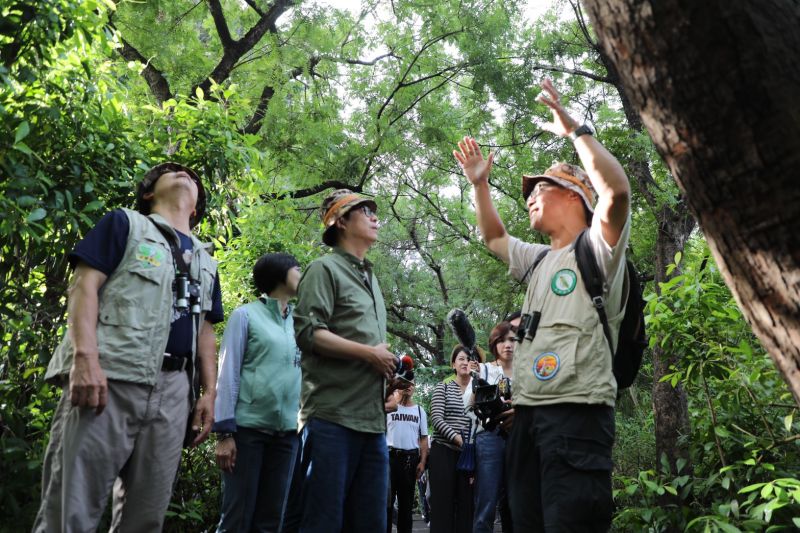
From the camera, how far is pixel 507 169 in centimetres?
1289

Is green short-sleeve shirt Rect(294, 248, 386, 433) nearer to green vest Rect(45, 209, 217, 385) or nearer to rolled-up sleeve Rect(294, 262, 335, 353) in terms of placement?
rolled-up sleeve Rect(294, 262, 335, 353)

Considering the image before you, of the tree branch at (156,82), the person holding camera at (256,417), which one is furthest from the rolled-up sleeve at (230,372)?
the tree branch at (156,82)

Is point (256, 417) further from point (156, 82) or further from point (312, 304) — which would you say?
point (156, 82)

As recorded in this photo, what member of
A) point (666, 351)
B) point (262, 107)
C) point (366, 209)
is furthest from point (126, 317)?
point (262, 107)

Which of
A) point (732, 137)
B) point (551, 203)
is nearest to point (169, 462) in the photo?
point (551, 203)

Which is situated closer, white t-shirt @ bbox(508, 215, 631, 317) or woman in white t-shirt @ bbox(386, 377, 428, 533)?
white t-shirt @ bbox(508, 215, 631, 317)

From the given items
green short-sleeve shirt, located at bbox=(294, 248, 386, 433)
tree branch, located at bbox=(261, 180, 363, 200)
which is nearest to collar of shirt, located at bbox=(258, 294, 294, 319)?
green short-sleeve shirt, located at bbox=(294, 248, 386, 433)

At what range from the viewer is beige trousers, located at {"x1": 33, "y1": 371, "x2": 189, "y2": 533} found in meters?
2.69

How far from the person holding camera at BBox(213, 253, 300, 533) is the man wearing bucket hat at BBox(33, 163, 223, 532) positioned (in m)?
0.75

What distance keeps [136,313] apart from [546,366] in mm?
1723

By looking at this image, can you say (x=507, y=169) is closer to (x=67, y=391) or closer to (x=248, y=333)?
(x=248, y=333)

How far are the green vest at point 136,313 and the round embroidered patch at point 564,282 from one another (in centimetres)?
167

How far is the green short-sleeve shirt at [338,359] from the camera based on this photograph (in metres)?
3.29

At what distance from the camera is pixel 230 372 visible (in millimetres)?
4266
